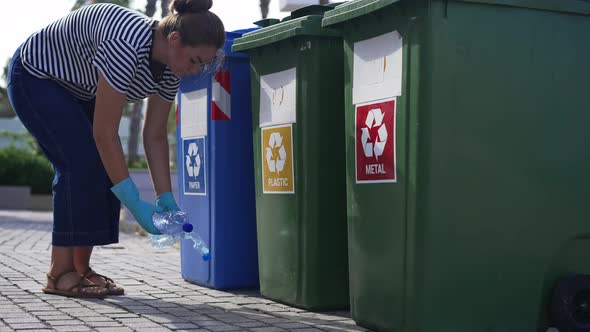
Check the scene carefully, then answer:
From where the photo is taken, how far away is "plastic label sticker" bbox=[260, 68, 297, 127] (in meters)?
4.55

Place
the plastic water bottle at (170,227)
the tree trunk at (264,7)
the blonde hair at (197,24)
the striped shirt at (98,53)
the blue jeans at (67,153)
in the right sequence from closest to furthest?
the blonde hair at (197,24) < the striped shirt at (98,53) < the plastic water bottle at (170,227) < the blue jeans at (67,153) < the tree trunk at (264,7)

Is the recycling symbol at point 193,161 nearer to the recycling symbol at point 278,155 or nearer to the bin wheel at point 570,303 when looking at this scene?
the recycling symbol at point 278,155

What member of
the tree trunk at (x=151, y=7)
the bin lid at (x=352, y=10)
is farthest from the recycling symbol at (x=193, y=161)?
the tree trunk at (x=151, y=7)

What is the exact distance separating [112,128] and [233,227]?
1275 mm

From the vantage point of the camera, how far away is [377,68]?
3867mm

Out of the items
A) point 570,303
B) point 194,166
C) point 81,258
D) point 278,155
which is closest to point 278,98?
point 278,155

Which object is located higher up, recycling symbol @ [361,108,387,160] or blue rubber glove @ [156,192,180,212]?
recycling symbol @ [361,108,387,160]

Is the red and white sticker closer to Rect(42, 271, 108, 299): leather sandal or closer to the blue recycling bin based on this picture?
the blue recycling bin

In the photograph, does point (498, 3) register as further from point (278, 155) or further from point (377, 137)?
point (278, 155)

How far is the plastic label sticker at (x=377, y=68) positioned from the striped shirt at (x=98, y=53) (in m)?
1.04

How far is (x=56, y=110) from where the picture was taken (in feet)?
15.3

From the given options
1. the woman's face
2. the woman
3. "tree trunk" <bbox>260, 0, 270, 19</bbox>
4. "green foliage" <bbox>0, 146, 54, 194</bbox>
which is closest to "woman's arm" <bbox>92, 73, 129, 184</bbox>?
the woman

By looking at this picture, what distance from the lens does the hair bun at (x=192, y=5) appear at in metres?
4.19

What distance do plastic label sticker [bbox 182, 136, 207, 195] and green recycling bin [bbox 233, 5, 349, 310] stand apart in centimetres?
78
